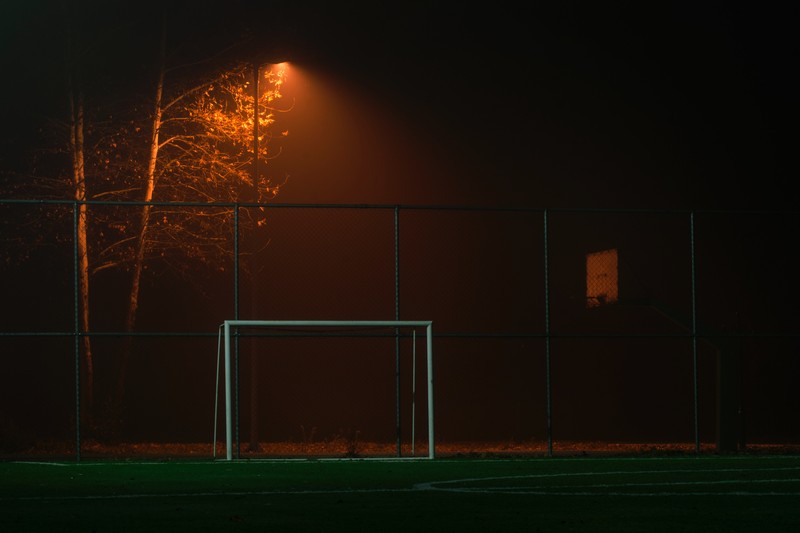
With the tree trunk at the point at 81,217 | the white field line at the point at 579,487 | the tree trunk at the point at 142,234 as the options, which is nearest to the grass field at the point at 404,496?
the white field line at the point at 579,487

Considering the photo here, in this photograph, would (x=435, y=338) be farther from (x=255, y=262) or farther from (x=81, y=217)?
(x=81, y=217)

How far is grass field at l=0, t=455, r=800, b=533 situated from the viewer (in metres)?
9.52

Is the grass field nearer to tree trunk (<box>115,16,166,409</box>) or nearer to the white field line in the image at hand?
the white field line

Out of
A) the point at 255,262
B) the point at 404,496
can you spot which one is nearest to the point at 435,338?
the point at 255,262

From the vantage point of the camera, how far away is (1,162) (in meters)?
24.1

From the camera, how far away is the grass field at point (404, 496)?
9516mm

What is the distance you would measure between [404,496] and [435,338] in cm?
1409

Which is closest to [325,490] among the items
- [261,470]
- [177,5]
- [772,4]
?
[261,470]

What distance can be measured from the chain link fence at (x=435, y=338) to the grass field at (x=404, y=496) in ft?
25.6

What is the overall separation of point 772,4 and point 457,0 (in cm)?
732

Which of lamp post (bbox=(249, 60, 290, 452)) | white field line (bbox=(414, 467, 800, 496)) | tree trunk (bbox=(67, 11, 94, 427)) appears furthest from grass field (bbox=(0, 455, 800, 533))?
Result: tree trunk (bbox=(67, 11, 94, 427))

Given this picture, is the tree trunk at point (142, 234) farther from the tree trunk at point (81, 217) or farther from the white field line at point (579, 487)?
the white field line at point (579, 487)

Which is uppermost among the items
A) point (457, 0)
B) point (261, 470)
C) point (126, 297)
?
point (457, 0)

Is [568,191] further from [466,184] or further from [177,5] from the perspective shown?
[177,5]
